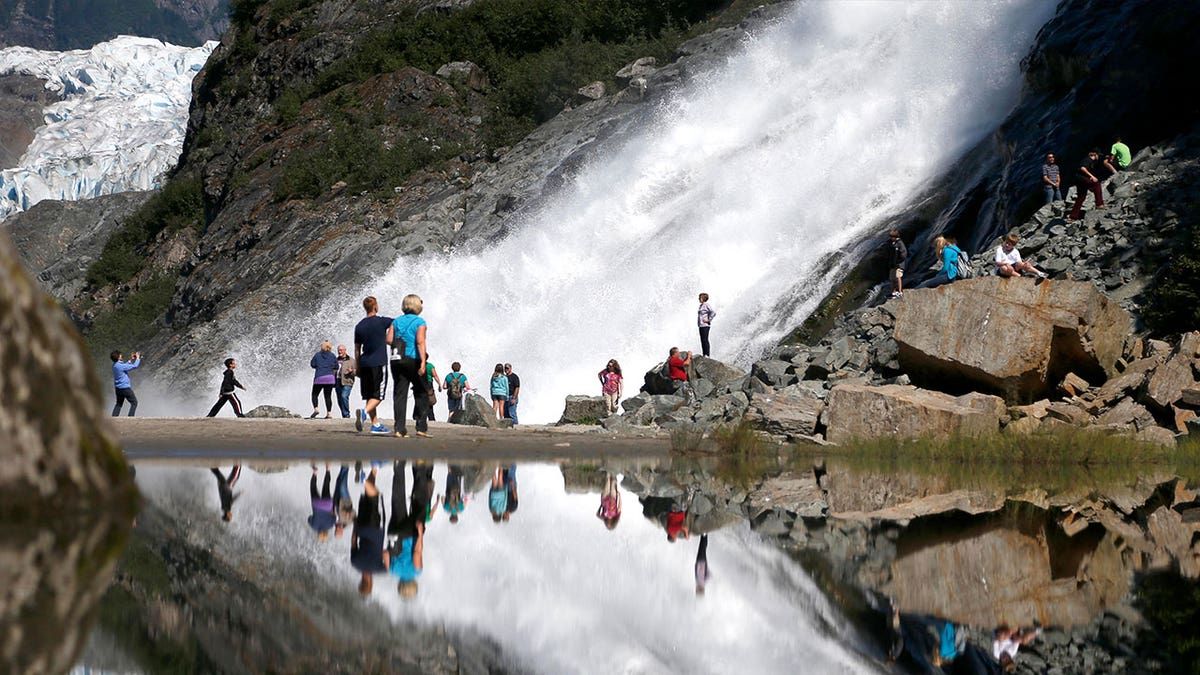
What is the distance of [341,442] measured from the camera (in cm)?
1855

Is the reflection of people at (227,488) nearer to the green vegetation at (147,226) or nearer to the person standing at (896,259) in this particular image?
the person standing at (896,259)

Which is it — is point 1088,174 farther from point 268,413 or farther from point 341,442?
point 268,413

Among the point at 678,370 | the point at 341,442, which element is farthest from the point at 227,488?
the point at 678,370

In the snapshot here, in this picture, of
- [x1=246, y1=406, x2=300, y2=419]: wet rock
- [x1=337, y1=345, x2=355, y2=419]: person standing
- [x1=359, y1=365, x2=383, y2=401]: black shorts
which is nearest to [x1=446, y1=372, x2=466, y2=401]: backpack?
[x1=337, y1=345, x2=355, y2=419]: person standing

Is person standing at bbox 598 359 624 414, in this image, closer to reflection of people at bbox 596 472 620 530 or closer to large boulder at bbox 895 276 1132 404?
large boulder at bbox 895 276 1132 404

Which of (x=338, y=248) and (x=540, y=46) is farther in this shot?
(x=540, y=46)

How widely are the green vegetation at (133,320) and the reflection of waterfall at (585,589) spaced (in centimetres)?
4866

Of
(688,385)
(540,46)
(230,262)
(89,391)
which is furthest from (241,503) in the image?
(540,46)

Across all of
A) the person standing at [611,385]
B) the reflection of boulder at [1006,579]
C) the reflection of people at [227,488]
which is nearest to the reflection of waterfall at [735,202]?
the person standing at [611,385]

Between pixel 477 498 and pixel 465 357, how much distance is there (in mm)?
27051

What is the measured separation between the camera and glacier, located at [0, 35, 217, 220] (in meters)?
136

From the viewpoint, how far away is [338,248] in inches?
1799

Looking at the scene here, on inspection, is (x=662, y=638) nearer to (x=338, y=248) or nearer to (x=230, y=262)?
(x=338, y=248)

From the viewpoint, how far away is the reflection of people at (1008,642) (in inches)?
185
